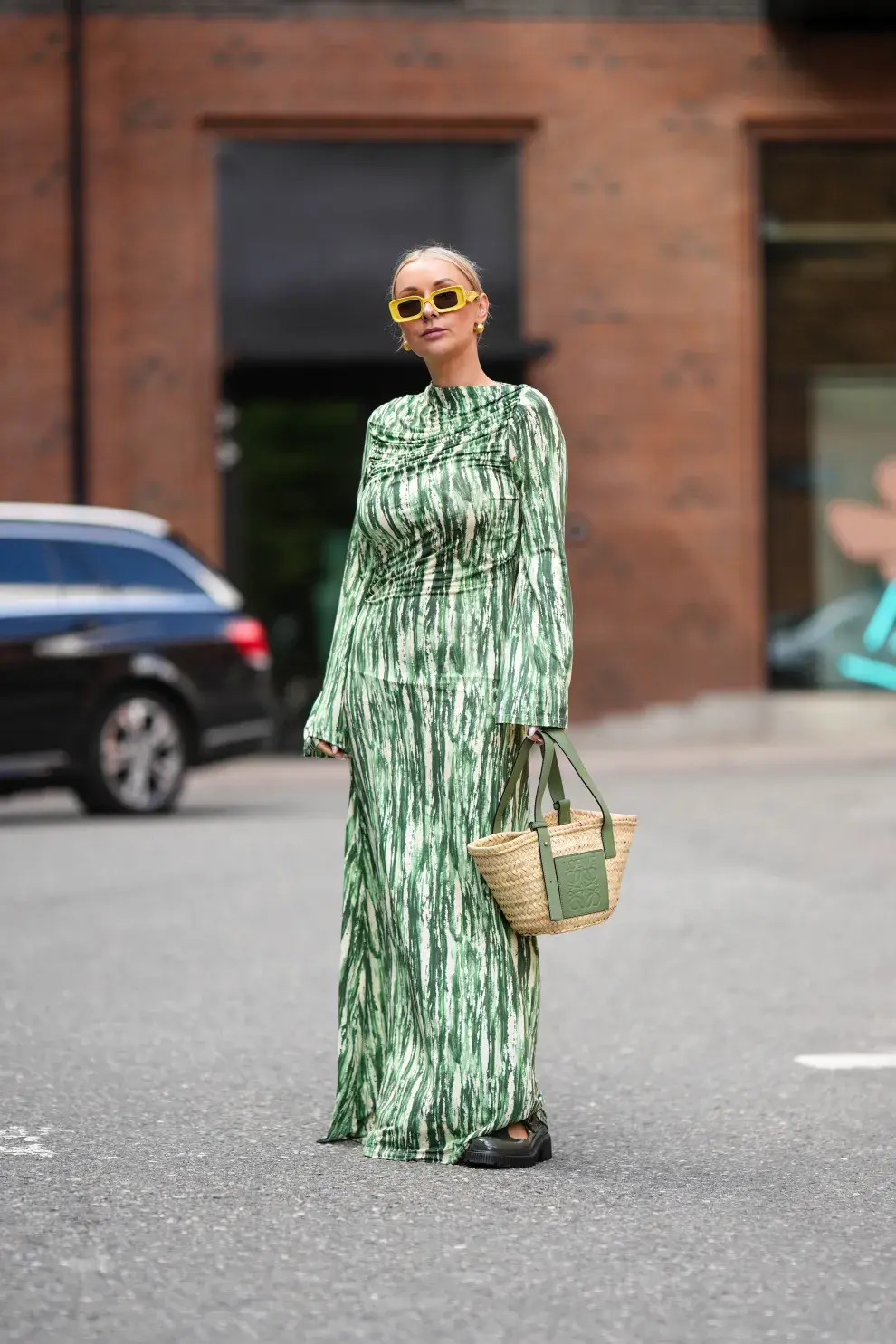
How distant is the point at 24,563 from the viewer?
1384 cm

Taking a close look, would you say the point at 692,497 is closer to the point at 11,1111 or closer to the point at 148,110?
the point at 148,110

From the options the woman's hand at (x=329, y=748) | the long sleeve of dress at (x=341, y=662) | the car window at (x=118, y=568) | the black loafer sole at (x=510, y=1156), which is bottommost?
the black loafer sole at (x=510, y=1156)

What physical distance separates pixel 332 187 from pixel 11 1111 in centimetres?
1605

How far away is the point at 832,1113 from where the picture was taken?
18.9 feet

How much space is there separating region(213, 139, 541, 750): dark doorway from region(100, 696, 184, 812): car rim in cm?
650

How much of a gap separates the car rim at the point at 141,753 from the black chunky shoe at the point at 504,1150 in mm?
9076

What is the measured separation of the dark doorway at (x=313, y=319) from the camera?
2072 centimetres

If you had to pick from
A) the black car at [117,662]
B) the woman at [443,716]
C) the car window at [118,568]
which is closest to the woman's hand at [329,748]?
the woman at [443,716]

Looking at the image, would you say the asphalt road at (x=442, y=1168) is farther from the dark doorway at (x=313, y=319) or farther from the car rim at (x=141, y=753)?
the dark doorway at (x=313, y=319)

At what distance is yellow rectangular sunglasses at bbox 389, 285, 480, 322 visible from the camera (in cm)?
507

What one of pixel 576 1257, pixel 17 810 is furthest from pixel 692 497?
pixel 576 1257

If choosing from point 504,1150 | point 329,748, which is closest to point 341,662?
point 329,748

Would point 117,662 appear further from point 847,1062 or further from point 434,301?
point 434,301

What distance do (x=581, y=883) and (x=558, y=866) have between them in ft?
0.19
